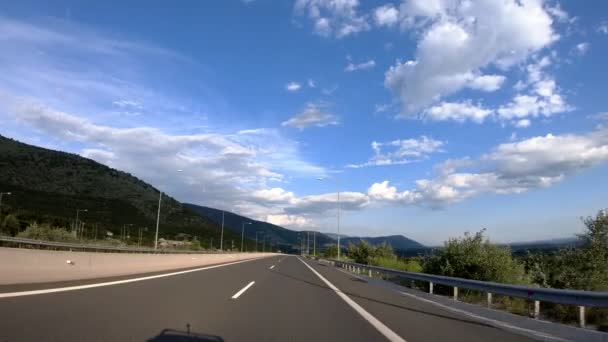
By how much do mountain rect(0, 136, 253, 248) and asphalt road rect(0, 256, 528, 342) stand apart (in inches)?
2929

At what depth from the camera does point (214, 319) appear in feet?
31.6

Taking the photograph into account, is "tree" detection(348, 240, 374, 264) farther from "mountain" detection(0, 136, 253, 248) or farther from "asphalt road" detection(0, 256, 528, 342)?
"mountain" detection(0, 136, 253, 248)

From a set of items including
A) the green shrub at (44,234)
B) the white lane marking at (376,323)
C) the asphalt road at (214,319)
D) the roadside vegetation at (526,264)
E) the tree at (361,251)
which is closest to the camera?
the asphalt road at (214,319)

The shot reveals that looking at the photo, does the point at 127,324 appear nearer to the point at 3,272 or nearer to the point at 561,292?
the point at 3,272

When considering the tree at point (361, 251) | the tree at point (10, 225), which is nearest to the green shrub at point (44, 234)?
the tree at point (10, 225)

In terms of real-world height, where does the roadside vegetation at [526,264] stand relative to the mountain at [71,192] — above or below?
below

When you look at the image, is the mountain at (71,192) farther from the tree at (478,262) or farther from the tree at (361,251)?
the tree at (478,262)

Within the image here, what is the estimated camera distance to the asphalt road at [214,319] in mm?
7578

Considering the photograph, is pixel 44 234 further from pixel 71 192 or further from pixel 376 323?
pixel 71 192

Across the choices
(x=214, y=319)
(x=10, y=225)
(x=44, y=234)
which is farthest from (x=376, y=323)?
(x=10, y=225)

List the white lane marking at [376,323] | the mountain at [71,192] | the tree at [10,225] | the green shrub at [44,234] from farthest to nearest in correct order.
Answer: the mountain at [71,192] → the tree at [10,225] → the green shrub at [44,234] → the white lane marking at [376,323]

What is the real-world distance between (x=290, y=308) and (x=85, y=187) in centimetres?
10706

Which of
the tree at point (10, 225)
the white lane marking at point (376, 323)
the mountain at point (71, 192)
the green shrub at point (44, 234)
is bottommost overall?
the white lane marking at point (376, 323)

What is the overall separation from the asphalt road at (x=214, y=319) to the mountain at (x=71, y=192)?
74.4 m
